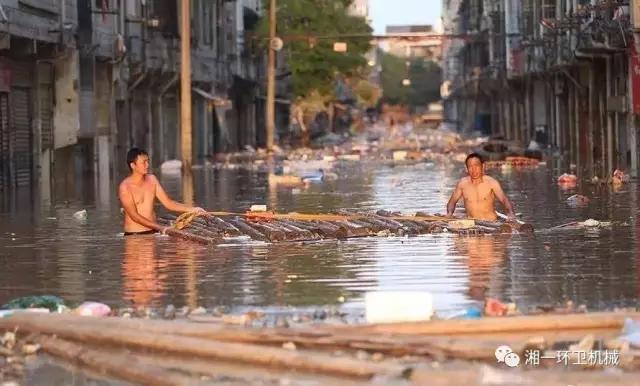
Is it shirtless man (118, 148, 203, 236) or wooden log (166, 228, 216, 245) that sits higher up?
shirtless man (118, 148, 203, 236)

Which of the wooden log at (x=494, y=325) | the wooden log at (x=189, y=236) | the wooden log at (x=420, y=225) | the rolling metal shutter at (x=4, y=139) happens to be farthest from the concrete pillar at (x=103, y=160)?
the wooden log at (x=494, y=325)

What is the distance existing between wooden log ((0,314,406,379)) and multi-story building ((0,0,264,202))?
869 inches

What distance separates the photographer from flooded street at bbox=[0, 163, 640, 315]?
11.5m

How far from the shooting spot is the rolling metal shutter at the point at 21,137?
116 feet

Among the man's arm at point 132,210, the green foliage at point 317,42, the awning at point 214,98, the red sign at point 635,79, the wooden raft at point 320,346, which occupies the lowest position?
the wooden raft at point 320,346

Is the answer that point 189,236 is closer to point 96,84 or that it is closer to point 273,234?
point 273,234

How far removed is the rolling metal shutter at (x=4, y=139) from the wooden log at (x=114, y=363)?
2521 centimetres

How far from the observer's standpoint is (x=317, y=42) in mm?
73750

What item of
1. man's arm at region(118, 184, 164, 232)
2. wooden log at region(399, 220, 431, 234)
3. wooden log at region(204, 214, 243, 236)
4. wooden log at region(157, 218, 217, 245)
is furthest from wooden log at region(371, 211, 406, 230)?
man's arm at region(118, 184, 164, 232)

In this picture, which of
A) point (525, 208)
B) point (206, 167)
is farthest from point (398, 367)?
point (206, 167)

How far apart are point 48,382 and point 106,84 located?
3606 centimetres

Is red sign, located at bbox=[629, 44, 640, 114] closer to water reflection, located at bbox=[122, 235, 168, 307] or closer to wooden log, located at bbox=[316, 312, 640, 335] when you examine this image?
water reflection, located at bbox=[122, 235, 168, 307]

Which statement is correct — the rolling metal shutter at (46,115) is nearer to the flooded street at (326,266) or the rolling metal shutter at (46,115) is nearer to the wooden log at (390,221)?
the flooded street at (326,266)

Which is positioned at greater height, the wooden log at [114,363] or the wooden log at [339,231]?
the wooden log at [339,231]
